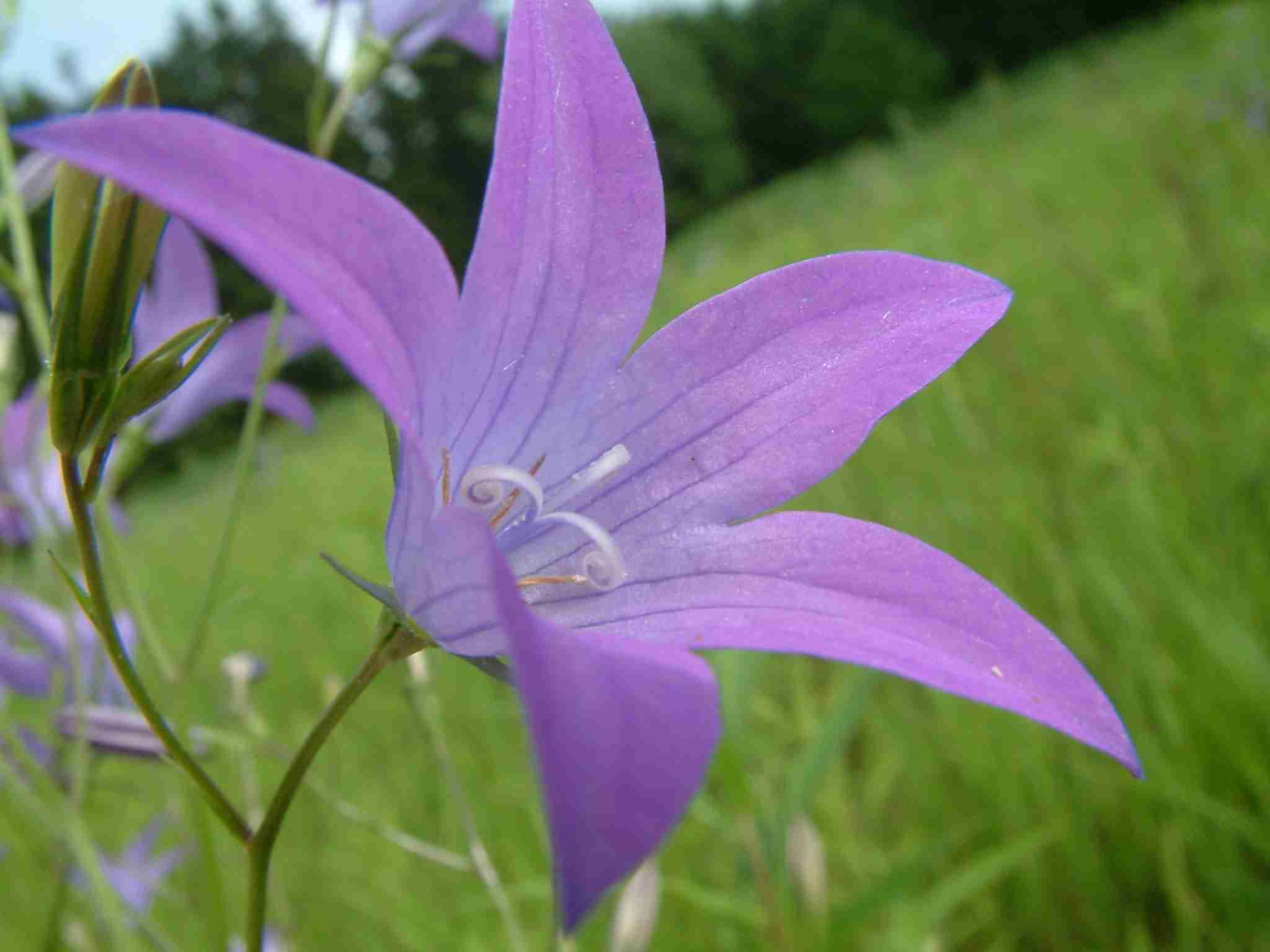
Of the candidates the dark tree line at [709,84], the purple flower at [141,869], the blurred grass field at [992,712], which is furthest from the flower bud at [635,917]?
the dark tree line at [709,84]

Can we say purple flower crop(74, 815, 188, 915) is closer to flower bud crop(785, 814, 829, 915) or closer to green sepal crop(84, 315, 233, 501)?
flower bud crop(785, 814, 829, 915)

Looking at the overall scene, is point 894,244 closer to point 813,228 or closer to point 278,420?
point 813,228

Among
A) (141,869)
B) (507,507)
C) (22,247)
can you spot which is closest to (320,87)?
(22,247)

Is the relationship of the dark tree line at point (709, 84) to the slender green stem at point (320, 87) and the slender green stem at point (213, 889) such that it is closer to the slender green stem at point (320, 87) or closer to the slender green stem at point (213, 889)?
the slender green stem at point (320, 87)

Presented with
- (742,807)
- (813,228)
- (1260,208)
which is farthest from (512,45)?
(813,228)

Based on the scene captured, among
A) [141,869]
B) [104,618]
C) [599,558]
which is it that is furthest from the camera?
[141,869]

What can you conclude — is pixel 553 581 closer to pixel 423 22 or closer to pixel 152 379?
pixel 152 379

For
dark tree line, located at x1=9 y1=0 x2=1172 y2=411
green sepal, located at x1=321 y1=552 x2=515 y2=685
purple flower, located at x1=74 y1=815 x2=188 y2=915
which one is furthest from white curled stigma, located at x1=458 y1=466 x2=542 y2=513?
dark tree line, located at x1=9 y1=0 x2=1172 y2=411
